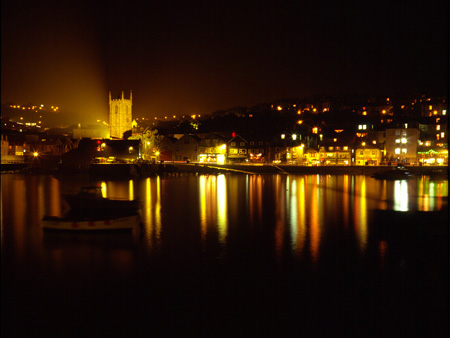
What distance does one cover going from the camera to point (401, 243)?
30.1 ft

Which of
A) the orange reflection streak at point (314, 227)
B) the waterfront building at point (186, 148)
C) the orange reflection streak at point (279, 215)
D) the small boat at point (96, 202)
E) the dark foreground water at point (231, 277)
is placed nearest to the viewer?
the dark foreground water at point (231, 277)

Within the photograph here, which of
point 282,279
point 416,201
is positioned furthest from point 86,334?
point 416,201

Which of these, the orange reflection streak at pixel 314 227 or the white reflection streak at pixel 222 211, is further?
the white reflection streak at pixel 222 211

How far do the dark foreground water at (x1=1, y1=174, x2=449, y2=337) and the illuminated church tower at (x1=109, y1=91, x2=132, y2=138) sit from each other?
39.5 metres

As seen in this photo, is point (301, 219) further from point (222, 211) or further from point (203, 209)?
point (203, 209)

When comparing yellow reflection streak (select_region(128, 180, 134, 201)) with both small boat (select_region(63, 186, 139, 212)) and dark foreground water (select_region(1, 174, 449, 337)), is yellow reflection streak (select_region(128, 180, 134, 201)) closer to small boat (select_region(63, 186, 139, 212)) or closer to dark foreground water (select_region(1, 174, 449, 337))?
dark foreground water (select_region(1, 174, 449, 337))

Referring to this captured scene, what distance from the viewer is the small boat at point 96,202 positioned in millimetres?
11383

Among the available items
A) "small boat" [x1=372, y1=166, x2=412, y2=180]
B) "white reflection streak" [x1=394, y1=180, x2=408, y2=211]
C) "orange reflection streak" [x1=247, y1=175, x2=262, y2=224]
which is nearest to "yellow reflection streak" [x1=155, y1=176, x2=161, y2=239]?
"orange reflection streak" [x1=247, y1=175, x2=262, y2=224]

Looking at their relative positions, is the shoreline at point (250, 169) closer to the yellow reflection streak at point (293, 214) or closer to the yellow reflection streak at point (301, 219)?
the yellow reflection streak at point (293, 214)

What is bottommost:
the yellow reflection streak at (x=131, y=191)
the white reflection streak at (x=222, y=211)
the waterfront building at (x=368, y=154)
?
the white reflection streak at (x=222, y=211)

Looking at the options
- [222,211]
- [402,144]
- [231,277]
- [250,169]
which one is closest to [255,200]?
[222,211]

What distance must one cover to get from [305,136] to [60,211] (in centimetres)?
2405

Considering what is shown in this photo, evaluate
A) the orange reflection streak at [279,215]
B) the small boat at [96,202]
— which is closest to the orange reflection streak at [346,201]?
the orange reflection streak at [279,215]

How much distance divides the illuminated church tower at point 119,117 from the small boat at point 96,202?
4109cm
